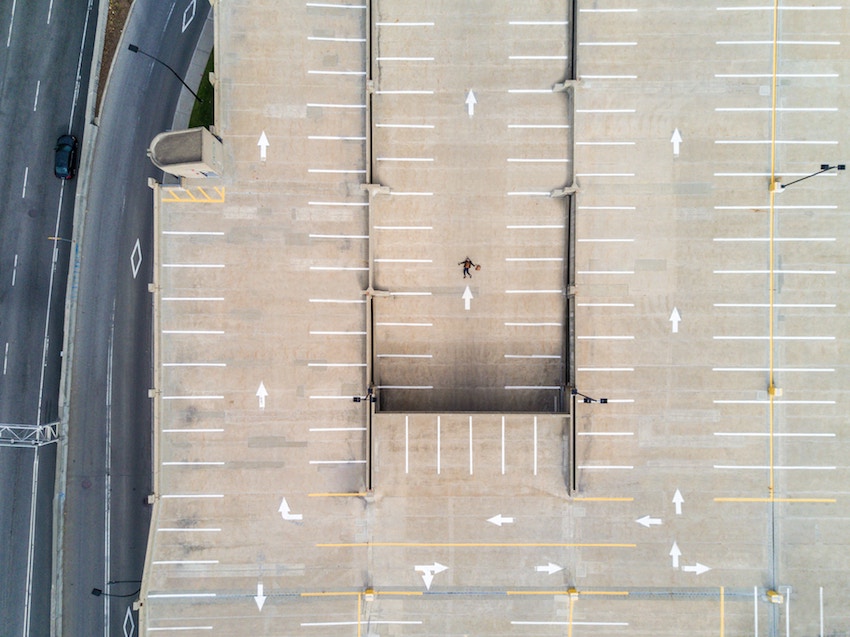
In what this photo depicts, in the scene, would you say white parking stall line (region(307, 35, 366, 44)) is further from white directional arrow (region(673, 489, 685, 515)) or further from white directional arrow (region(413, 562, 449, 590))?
white directional arrow (region(673, 489, 685, 515))

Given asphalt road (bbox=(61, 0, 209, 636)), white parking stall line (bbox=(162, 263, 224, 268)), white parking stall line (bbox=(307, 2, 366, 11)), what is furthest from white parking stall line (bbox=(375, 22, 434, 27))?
white parking stall line (bbox=(162, 263, 224, 268))

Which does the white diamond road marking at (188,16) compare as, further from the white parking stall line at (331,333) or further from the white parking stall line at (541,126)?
the white parking stall line at (541,126)

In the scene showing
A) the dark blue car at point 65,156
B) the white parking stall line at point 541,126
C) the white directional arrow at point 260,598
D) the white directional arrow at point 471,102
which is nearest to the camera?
the white directional arrow at point 260,598

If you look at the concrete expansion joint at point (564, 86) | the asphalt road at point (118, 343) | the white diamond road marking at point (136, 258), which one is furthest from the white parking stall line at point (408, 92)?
the white diamond road marking at point (136, 258)

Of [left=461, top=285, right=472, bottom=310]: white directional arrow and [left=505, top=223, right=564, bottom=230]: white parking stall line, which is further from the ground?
[left=505, top=223, right=564, bottom=230]: white parking stall line

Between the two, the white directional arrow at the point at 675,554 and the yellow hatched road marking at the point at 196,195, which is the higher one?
the yellow hatched road marking at the point at 196,195
